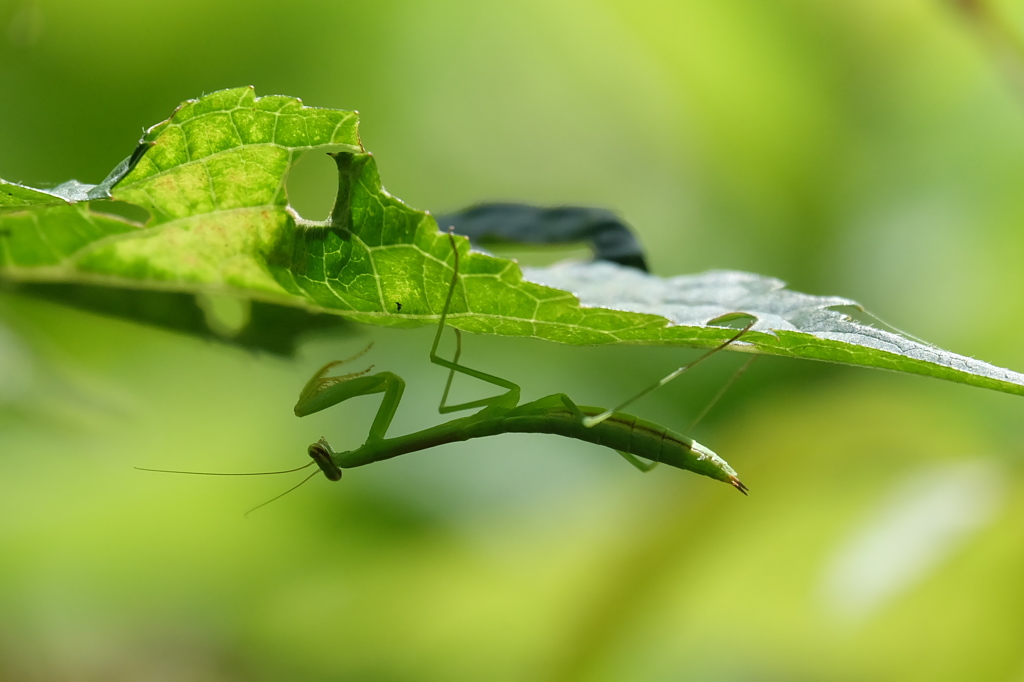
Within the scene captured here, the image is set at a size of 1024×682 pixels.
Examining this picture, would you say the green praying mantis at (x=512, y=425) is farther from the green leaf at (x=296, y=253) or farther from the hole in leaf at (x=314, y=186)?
the hole in leaf at (x=314, y=186)

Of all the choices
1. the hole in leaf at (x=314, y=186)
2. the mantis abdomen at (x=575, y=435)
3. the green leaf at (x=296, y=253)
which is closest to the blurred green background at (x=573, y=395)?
the hole in leaf at (x=314, y=186)

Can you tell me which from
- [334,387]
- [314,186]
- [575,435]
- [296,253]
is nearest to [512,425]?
[575,435]

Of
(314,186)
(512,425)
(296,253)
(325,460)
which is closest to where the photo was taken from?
(296,253)

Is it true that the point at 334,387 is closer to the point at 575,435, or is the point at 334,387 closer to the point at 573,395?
the point at 575,435

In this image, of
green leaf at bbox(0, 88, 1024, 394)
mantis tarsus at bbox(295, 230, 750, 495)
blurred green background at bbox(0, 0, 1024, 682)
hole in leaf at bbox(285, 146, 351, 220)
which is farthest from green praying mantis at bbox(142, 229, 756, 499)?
hole in leaf at bbox(285, 146, 351, 220)

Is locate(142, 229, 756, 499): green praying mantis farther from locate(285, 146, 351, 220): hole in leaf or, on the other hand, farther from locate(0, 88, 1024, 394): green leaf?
locate(285, 146, 351, 220): hole in leaf

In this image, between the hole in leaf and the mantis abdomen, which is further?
the hole in leaf

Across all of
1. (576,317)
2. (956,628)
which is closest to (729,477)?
(576,317)

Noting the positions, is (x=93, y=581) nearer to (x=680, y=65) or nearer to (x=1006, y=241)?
(x=680, y=65)
